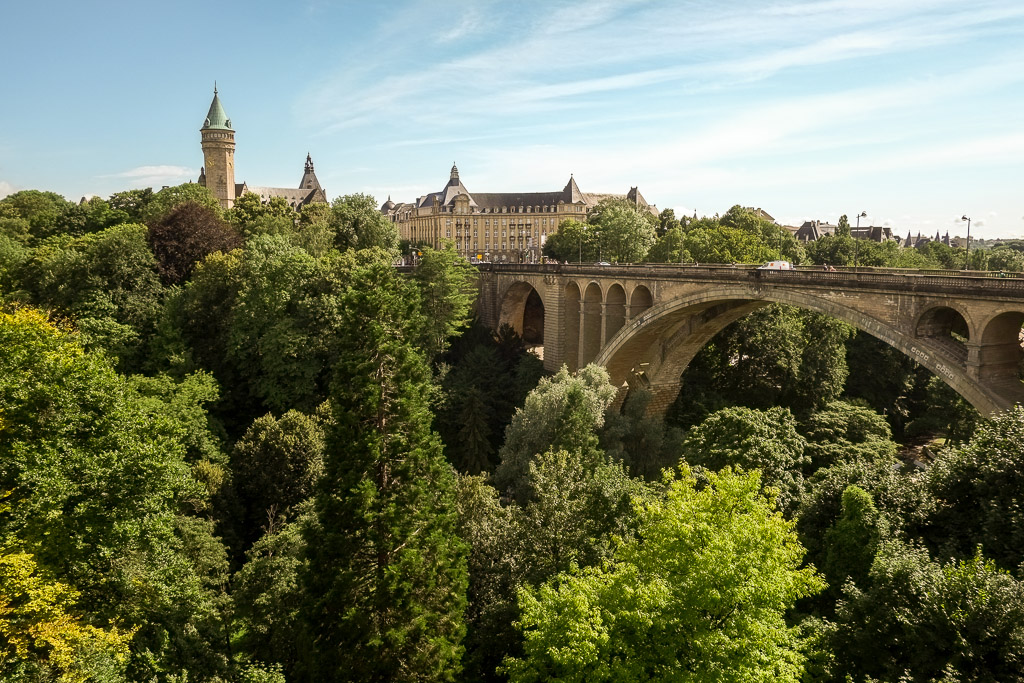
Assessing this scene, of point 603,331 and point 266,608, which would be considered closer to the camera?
point 266,608

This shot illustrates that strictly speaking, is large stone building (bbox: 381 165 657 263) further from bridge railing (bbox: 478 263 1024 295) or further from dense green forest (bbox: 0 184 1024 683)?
dense green forest (bbox: 0 184 1024 683)

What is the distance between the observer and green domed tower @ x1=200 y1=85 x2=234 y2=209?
299 ft

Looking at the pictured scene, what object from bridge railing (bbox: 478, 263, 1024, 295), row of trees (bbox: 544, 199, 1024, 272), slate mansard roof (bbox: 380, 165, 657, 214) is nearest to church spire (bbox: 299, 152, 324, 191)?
slate mansard roof (bbox: 380, 165, 657, 214)

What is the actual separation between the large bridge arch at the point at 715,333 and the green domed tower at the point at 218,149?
73.6m

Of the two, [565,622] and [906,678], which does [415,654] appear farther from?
[906,678]

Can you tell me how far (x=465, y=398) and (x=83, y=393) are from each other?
19.0 metres

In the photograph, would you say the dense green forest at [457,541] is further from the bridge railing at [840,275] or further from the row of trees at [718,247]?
the row of trees at [718,247]

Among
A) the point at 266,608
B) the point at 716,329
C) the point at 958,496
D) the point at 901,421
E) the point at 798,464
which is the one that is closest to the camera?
the point at 958,496

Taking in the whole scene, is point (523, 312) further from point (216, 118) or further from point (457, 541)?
point (216, 118)

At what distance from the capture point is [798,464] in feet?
71.3

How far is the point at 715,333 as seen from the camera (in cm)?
3338

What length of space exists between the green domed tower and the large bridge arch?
7361 centimetres

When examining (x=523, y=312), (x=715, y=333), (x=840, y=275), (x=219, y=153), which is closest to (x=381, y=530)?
(x=840, y=275)

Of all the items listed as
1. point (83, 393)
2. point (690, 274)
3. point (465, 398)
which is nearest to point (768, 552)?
point (83, 393)
